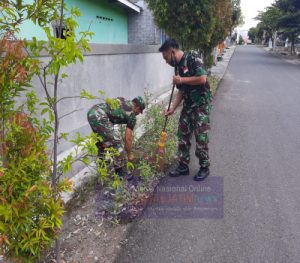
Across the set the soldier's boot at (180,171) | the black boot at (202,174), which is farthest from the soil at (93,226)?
the black boot at (202,174)

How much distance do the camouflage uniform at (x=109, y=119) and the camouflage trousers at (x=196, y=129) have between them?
70 centimetres

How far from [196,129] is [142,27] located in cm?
822

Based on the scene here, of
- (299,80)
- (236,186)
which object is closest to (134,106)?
(236,186)

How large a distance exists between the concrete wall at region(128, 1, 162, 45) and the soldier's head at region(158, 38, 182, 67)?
7885mm

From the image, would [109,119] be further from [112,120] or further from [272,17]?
[272,17]

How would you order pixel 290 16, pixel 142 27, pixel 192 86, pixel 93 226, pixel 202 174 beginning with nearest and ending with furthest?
pixel 93 226 → pixel 192 86 → pixel 202 174 → pixel 142 27 → pixel 290 16

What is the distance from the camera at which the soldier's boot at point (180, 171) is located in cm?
407

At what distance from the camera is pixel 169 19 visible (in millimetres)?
7516

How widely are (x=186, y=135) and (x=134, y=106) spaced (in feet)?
2.59

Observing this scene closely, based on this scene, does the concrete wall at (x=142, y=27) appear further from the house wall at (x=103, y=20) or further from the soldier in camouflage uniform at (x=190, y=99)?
the soldier in camouflage uniform at (x=190, y=99)

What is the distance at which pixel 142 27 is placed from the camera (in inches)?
434

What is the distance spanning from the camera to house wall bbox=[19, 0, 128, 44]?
7.80 metres

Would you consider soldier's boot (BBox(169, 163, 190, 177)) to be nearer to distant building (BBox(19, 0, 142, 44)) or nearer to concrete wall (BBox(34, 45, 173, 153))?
concrete wall (BBox(34, 45, 173, 153))

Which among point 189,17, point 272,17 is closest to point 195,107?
point 189,17
